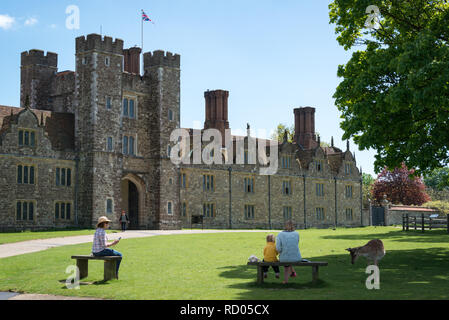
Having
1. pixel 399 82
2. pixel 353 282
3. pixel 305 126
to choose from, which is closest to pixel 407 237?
pixel 399 82

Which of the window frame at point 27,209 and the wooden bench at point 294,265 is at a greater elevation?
the window frame at point 27,209

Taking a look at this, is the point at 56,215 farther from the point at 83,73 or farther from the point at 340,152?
the point at 340,152

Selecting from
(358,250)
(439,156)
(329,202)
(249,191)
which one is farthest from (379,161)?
(329,202)

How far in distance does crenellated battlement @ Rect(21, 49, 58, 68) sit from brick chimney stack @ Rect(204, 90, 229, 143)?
60.5ft

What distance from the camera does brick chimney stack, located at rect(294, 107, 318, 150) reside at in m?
71.6

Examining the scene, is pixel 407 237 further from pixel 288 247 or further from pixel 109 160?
pixel 288 247

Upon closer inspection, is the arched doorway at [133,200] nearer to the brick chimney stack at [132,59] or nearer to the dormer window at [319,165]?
the brick chimney stack at [132,59]

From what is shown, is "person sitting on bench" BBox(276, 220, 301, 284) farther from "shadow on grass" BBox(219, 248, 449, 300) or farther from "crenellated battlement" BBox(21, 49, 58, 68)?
"crenellated battlement" BBox(21, 49, 58, 68)

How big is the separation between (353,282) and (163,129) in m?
34.6

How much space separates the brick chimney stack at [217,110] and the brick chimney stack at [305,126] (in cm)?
1326

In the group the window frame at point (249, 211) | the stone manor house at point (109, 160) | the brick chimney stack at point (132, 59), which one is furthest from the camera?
the window frame at point (249, 211)

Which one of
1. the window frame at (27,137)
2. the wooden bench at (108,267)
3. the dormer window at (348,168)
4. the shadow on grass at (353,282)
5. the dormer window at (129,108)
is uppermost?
the dormer window at (129,108)

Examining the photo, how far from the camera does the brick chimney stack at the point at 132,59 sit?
52.0 metres

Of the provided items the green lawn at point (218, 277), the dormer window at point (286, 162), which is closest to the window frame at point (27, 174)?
the green lawn at point (218, 277)
